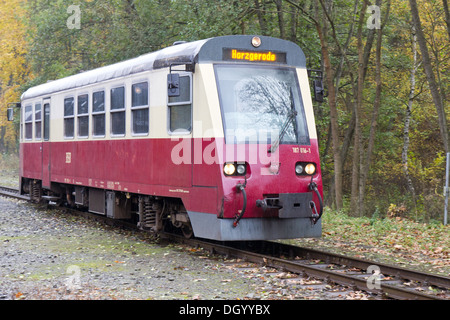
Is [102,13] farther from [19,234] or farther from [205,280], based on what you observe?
[205,280]

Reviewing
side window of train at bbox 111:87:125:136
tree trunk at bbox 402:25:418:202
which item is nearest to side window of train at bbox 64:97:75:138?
side window of train at bbox 111:87:125:136

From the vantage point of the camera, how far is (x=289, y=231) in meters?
10.6

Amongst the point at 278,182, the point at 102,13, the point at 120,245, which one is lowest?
the point at 120,245

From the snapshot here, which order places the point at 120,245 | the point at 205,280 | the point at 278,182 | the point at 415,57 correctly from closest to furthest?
1. the point at 205,280
2. the point at 278,182
3. the point at 120,245
4. the point at 415,57

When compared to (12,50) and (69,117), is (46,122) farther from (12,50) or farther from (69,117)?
(12,50)

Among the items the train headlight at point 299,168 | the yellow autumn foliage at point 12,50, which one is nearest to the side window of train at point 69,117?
the train headlight at point 299,168

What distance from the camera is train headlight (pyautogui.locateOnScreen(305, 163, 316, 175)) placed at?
10.8 m

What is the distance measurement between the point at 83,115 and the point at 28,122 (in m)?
5.50

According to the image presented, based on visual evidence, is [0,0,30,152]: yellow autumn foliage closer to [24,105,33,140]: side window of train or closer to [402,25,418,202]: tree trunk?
[24,105,33,140]: side window of train

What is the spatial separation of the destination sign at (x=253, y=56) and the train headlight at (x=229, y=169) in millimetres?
1765

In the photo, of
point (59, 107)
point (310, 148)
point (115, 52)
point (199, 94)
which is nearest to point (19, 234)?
point (59, 107)

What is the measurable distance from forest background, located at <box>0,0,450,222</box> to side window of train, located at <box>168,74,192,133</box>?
314 inches

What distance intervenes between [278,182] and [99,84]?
5.68m

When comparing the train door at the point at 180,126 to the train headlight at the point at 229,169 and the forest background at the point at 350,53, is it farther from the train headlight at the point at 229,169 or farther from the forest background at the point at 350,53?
the forest background at the point at 350,53
